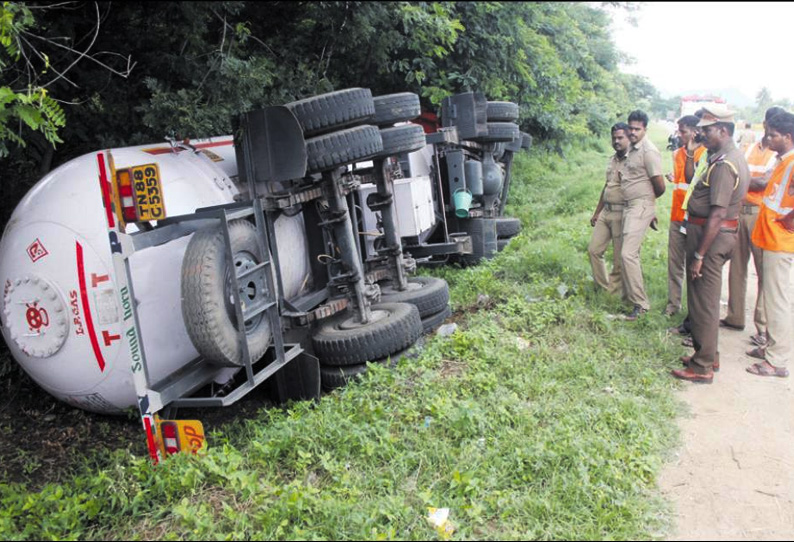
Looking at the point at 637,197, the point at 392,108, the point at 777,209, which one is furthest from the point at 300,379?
the point at 777,209

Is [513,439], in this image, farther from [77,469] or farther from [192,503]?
[77,469]

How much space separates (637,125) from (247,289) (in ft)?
13.4

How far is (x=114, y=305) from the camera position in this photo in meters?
3.66

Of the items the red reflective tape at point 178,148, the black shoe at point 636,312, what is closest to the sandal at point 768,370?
the black shoe at point 636,312

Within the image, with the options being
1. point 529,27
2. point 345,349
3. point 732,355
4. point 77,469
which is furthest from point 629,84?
point 77,469

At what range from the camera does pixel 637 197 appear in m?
5.86

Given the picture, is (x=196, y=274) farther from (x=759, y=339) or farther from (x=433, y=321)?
(x=759, y=339)

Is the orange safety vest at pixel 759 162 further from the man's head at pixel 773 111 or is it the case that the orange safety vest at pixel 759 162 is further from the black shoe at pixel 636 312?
the black shoe at pixel 636 312

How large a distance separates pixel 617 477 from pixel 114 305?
9.93ft

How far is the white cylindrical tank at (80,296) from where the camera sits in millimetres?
3656

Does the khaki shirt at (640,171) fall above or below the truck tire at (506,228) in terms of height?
above

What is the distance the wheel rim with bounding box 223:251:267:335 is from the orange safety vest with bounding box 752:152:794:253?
4022 mm

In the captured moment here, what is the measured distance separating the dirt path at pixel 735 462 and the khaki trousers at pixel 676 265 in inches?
46.4

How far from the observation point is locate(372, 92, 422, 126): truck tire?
211 inches
